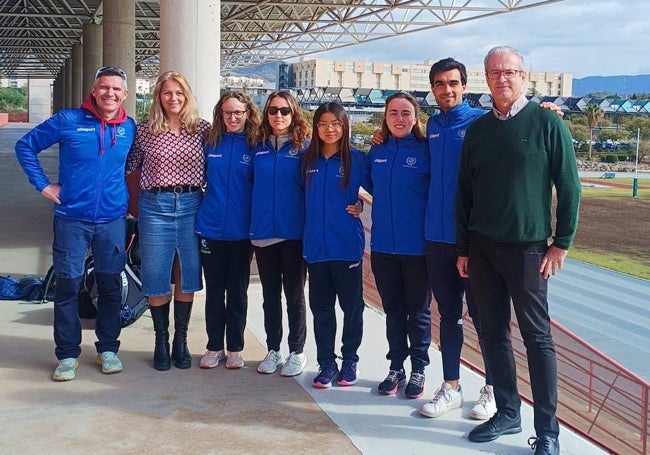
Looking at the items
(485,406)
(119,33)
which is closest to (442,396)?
(485,406)

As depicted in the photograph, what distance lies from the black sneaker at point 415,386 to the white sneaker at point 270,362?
34.0 inches

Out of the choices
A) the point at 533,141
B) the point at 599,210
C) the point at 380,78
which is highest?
the point at 380,78

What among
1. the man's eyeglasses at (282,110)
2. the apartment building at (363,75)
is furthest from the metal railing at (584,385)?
the apartment building at (363,75)

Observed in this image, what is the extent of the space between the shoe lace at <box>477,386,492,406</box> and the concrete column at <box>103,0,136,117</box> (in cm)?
1526

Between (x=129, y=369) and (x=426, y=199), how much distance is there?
210cm

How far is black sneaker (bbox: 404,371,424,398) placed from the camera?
4.03m

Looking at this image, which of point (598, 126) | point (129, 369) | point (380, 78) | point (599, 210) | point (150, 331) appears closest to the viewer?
point (129, 369)

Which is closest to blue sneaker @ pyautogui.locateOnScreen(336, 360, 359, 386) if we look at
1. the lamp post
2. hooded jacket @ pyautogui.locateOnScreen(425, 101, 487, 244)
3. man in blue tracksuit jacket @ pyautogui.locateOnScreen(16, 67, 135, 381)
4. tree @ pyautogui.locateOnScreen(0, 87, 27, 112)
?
hooded jacket @ pyautogui.locateOnScreen(425, 101, 487, 244)

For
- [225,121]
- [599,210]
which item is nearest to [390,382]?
[225,121]

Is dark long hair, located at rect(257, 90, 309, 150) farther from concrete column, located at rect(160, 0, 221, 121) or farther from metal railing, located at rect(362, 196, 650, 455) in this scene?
concrete column, located at rect(160, 0, 221, 121)

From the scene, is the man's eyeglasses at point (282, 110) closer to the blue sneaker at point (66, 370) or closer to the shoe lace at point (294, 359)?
the shoe lace at point (294, 359)

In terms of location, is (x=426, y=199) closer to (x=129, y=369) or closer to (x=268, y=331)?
(x=268, y=331)

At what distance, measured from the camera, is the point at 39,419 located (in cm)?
367

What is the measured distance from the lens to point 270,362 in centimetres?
447
